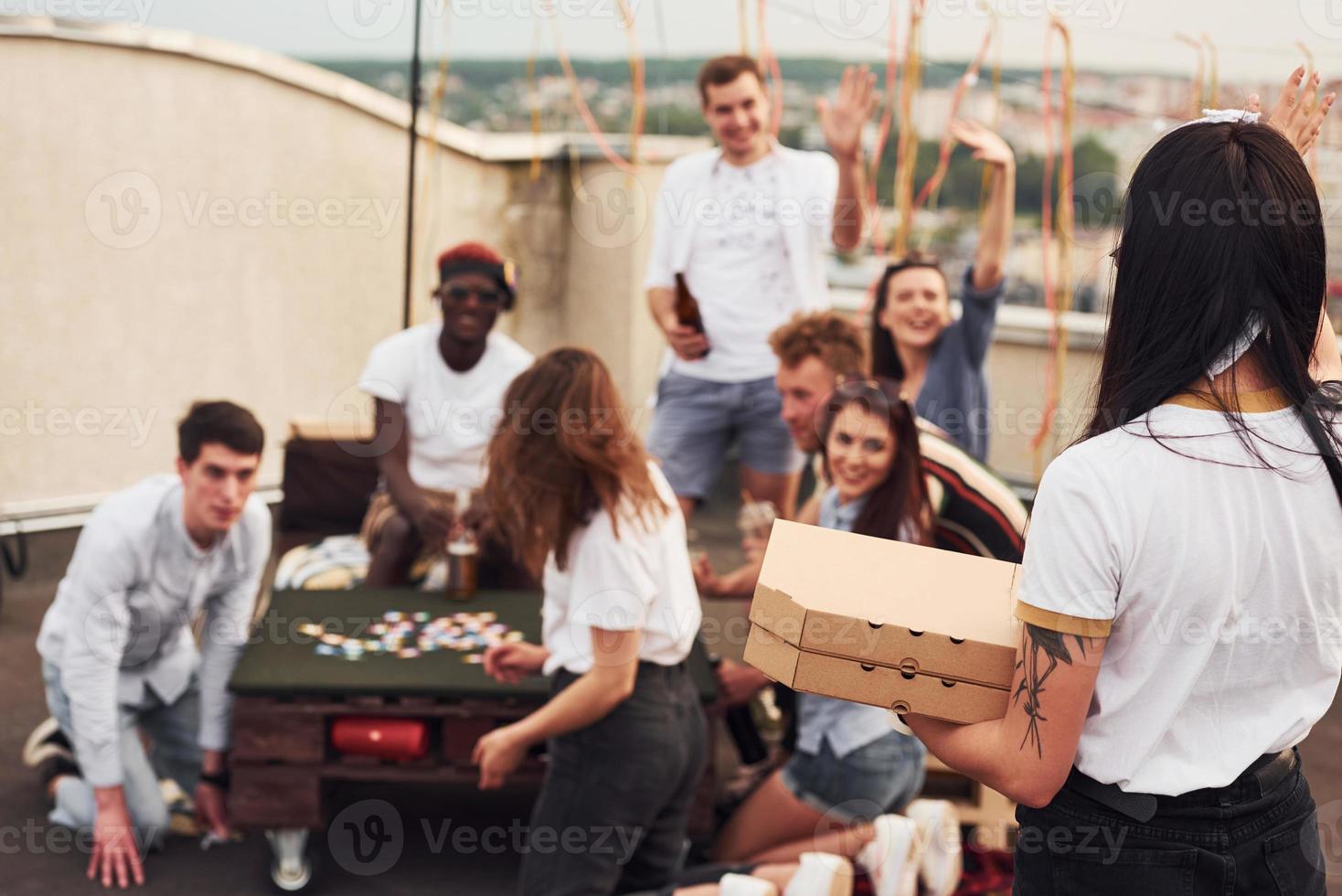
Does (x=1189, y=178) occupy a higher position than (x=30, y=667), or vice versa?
(x=1189, y=178)

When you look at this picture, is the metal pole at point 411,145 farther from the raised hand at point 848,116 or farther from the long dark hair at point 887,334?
the long dark hair at point 887,334

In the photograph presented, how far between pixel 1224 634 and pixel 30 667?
12.5 ft

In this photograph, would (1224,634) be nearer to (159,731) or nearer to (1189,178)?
(1189,178)

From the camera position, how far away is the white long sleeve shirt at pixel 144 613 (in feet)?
9.45

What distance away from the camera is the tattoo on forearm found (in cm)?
116

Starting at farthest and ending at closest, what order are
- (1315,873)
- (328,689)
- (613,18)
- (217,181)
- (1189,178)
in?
(613,18), (217,181), (328,689), (1315,873), (1189,178)

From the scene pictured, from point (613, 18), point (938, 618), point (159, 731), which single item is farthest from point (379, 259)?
point (938, 618)

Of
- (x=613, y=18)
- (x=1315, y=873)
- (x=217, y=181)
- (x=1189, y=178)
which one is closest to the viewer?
(x=1189, y=178)

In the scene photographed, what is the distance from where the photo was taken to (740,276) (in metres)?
4.02

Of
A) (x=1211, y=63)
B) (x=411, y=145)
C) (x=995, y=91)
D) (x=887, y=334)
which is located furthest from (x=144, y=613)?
(x=995, y=91)

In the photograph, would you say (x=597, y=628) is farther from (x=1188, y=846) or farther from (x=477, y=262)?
(x=477, y=262)

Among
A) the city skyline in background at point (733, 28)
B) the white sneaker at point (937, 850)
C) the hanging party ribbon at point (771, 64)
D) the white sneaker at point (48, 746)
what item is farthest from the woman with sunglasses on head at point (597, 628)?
the hanging party ribbon at point (771, 64)

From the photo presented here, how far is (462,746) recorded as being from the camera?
9.17ft

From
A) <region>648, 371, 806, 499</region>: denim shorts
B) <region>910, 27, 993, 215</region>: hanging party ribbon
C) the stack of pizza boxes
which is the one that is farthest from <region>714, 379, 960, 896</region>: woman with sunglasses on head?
<region>910, 27, 993, 215</region>: hanging party ribbon
